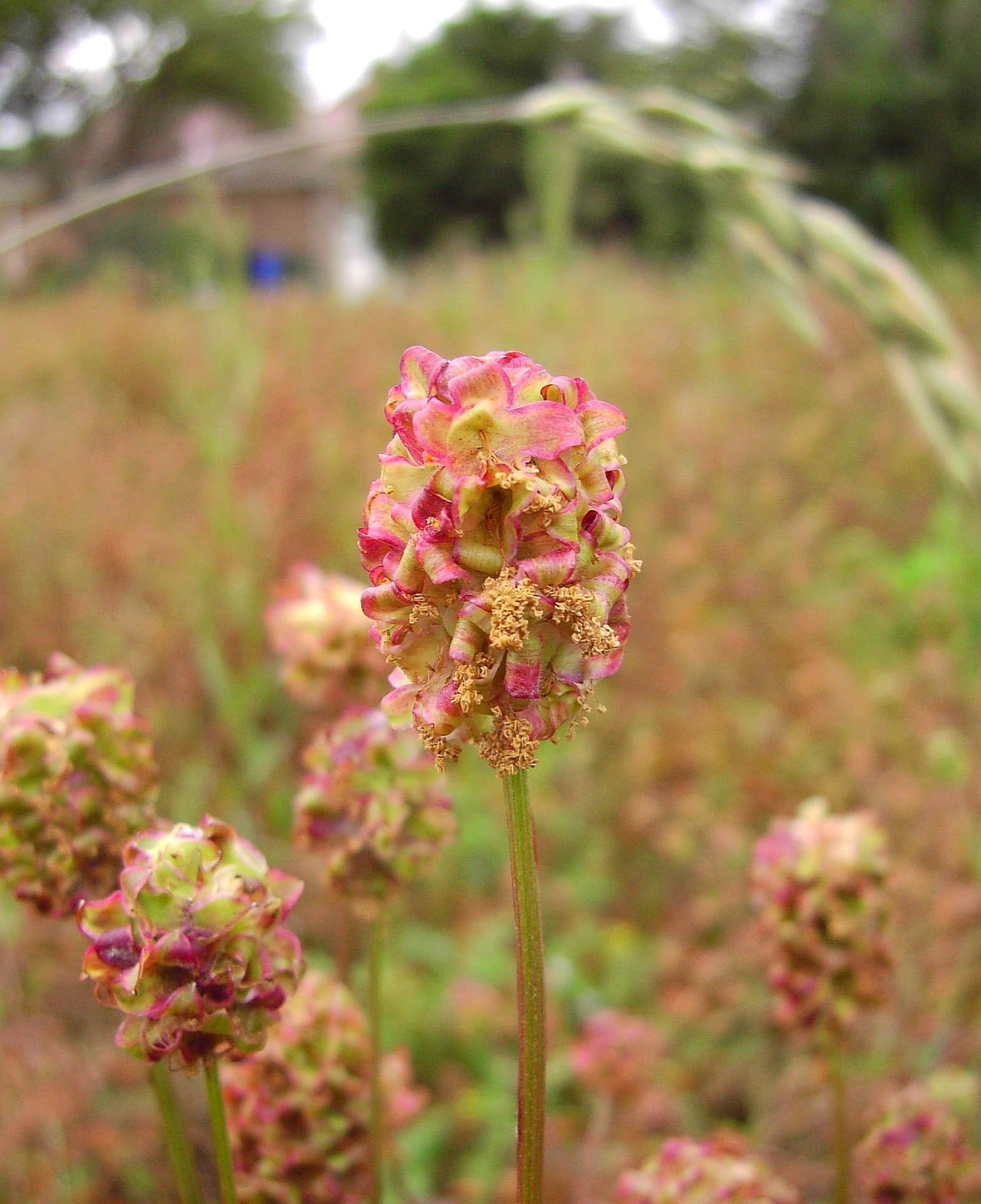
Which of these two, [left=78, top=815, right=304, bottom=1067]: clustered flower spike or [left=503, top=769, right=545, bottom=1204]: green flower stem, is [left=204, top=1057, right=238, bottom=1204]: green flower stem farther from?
[left=503, top=769, right=545, bottom=1204]: green flower stem

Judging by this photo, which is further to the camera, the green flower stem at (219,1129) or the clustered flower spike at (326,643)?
the clustered flower spike at (326,643)

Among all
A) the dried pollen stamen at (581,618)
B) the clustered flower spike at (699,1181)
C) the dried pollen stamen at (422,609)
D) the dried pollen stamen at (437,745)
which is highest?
the dried pollen stamen at (422,609)

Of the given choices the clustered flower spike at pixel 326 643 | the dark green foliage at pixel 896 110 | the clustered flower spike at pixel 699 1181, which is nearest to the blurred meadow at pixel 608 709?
the clustered flower spike at pixel 326 643

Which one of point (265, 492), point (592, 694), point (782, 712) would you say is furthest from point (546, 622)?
point (265, 492)

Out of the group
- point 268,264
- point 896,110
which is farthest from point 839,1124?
point 268,264

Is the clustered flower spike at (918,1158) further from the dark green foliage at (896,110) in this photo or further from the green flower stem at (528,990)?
the dark green foliage at (896,110)

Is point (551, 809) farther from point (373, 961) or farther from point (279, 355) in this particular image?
point (279, 355)
